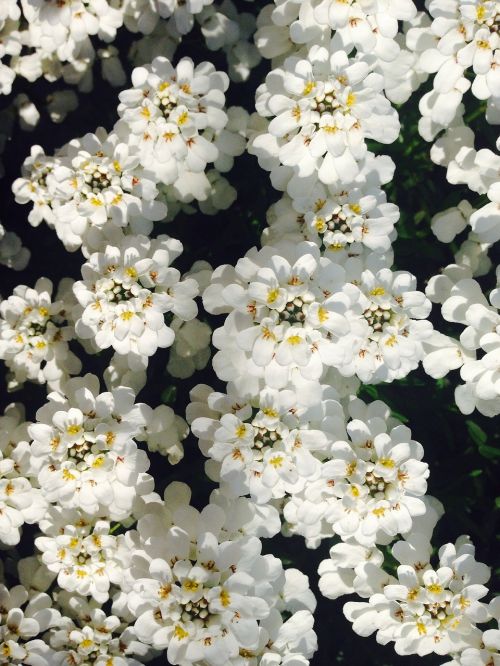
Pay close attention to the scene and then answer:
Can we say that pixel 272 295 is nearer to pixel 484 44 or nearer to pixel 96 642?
pixel 484 44

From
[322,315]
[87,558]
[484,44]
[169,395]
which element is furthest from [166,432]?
[484,44]

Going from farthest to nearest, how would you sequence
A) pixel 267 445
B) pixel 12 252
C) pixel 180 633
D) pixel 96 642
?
pixel 12 252 < pixel 96 642 < pixel 267 445 < pixel 180 633

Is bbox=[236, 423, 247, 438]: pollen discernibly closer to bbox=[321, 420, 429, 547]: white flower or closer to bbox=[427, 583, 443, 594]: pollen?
bbox=[321, 420, 429, 547]: white flower

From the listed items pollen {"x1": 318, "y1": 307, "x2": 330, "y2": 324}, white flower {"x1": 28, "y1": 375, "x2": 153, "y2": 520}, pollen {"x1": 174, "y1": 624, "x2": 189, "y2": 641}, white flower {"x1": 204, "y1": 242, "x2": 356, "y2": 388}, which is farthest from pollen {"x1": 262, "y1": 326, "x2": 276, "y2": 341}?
pollen {"x1": 174, "y1": 624, "x2": 189, "y2": 641}

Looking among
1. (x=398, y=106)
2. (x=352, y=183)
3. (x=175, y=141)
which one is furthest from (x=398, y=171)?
(x=175, y=141)

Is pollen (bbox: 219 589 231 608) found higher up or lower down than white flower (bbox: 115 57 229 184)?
lower down

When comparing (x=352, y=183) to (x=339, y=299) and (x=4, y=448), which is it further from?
(x=4, y=448)
